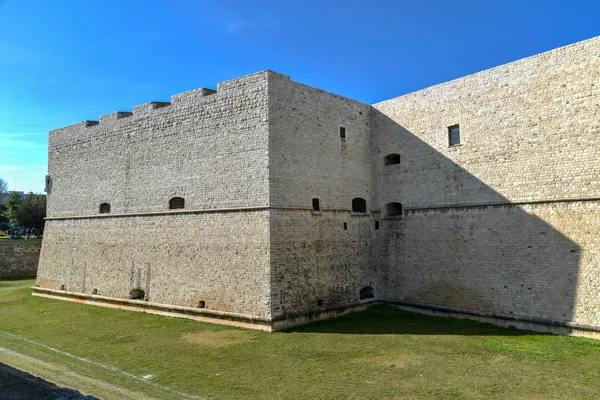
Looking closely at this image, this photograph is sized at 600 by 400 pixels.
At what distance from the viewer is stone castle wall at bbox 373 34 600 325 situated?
11055 mm

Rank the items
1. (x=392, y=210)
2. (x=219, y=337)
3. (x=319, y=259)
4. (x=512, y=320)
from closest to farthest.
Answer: (x=219, y=337) → (x=512, y=320) → (x=319, y=259) → (x=392, y=210)

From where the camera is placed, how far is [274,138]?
12.8 m

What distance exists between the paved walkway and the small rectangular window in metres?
12.6

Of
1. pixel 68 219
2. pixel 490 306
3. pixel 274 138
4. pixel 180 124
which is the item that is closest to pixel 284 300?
pixel 274 138

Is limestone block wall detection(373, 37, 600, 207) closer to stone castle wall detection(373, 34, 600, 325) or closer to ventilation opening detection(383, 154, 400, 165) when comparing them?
stone castle wall detection(373, 34, 600, 325)

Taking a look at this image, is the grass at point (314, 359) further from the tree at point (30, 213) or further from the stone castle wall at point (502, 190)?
the tree at point (30, 213)

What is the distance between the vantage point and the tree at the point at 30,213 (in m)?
32.8

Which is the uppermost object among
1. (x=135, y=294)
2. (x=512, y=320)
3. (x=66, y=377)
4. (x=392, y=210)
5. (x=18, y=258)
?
(x=392, y=210)

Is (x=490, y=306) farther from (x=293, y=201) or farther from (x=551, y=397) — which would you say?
(x=293, y=201)

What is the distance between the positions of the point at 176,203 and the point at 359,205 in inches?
265

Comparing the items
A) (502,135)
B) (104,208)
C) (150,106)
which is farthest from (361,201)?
(104,208)

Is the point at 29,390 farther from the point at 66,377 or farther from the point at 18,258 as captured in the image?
the point at 18,258

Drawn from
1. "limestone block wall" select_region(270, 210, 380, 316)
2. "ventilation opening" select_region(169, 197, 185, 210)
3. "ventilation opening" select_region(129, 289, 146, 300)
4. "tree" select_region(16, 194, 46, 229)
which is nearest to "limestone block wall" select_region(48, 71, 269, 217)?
"ventilation opening" select_region(169, 197, 185, 210)

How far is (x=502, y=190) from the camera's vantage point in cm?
1248
